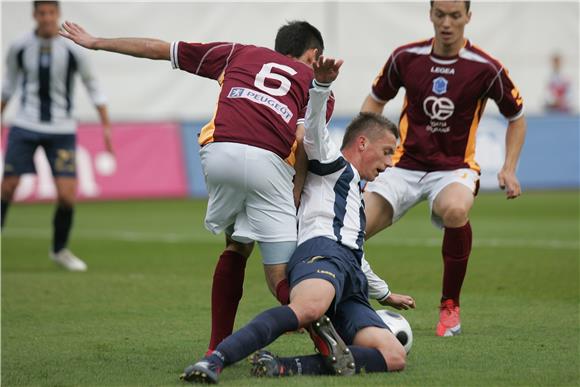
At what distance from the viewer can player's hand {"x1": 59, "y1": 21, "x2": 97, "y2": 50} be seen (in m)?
5.90

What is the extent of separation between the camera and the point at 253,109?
5625 millimetres

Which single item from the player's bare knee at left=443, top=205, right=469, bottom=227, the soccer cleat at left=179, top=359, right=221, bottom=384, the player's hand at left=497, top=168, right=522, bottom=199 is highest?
the player's hand at left=497, top=168, right=522, bottom=199

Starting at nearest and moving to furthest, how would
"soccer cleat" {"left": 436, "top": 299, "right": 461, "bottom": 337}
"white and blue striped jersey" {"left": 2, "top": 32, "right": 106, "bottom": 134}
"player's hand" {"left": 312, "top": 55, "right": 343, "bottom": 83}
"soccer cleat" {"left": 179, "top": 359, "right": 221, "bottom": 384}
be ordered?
"soccer cleat" {"left": 179, "top": 359, "right": 221, "bottom": 384}
"player's hand" {"left": 312, "top": 55, "right": 343, "bottom": 83}
"soccer cleat" {"left": 436, "top": 299, "right": 461, "bottom": 337}
"white and blue striped jersey" {"left": 2, "top": 32, "right": 106, "bottom": 134}

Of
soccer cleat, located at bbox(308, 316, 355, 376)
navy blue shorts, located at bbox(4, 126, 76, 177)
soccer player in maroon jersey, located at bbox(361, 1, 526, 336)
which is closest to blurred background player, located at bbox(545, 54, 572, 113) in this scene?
navy blue shorts, located at bbox(4, 126, 76, 177)

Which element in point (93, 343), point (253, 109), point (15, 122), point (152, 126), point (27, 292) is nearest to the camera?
point (253, 109)

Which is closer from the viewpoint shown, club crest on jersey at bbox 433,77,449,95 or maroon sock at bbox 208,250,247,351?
maroon sock at bbox 208,250,247,351

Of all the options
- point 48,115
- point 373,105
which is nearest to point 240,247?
point 373,105

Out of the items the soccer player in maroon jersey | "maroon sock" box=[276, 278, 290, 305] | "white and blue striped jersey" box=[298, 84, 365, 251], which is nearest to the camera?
"maroon sock" box=[276, 278, 290, 305]

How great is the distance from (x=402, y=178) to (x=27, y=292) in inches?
133

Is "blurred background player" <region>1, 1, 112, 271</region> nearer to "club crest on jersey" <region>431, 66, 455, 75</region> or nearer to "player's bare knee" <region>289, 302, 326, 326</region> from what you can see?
"club crest on jersey" <region>431, 66, 455, 75</region>

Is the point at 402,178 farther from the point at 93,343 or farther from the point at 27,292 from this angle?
the point at 27,292

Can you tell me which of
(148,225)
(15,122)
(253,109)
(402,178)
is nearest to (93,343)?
(253,109)

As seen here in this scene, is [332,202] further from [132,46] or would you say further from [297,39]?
[132,46]

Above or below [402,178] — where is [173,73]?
below
